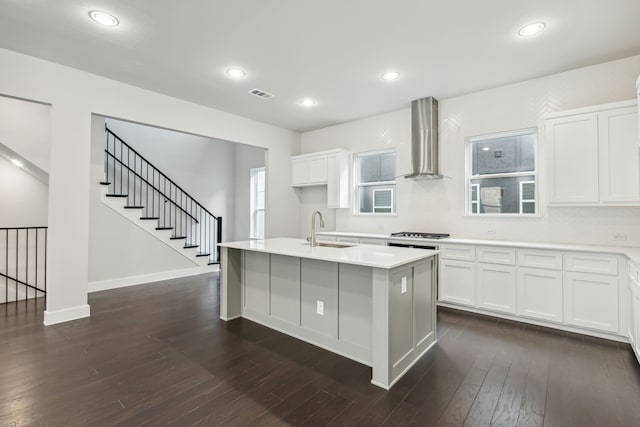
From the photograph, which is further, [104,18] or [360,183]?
[360,183]

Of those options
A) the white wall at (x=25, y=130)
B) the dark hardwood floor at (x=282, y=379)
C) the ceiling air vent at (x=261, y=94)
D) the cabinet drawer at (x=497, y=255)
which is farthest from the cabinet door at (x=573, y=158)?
the white wall at (x=25, y=130)

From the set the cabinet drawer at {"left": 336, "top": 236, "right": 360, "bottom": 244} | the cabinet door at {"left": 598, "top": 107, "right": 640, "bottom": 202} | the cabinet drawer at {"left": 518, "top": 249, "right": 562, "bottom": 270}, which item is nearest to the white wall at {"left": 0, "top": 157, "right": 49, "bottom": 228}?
the cabinet drawer at {"left": 336, "top": 236, "right": 360, "bottom": 244}

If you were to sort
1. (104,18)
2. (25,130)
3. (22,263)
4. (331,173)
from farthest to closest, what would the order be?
(331,173) → (22,263) → (25,130) → (104,18)

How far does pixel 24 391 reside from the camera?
2.18 m

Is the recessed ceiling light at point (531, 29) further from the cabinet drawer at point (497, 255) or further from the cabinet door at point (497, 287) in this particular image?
the cabinet door at point (497, 287)

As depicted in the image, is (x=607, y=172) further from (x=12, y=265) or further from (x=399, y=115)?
(x=12, y=265)

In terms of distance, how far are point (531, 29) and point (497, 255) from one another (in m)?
2.38

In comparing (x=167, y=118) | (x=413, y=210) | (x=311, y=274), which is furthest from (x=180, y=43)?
(x=413, y=210)

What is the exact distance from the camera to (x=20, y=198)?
4.71 metres

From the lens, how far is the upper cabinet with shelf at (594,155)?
10.3 feet

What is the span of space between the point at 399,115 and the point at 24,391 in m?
5.43

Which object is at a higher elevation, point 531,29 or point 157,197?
point 531,29

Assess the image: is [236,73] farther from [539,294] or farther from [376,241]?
[539,294]

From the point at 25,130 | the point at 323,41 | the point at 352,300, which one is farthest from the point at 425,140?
the point at 25,130
